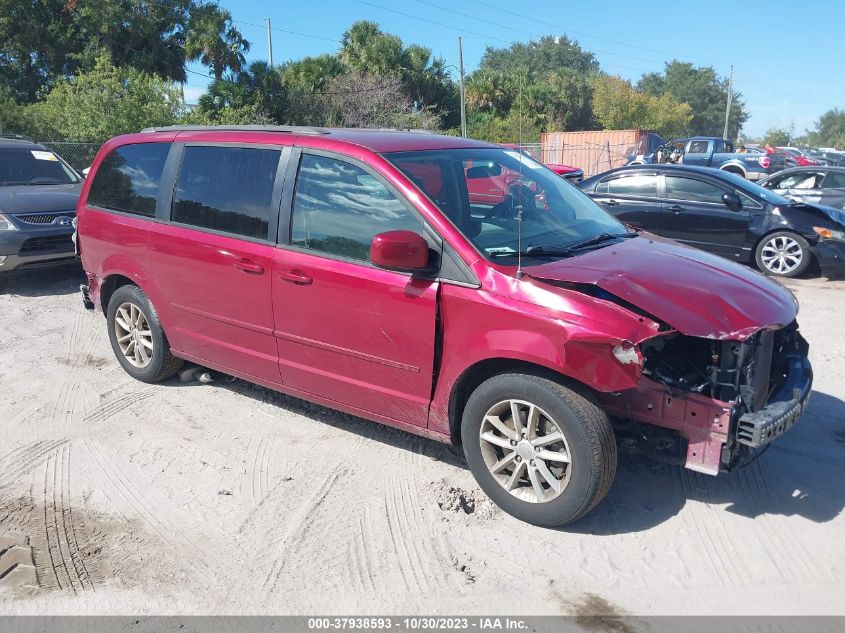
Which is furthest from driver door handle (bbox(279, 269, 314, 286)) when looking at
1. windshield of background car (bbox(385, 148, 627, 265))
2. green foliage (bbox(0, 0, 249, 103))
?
green foliage (bbox(0, 0, 249, 103))

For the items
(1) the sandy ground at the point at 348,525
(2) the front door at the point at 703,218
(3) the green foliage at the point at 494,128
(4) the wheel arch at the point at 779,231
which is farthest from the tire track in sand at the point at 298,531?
(3) the green foliage at the point at 494,128

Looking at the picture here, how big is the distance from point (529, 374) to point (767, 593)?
141cm

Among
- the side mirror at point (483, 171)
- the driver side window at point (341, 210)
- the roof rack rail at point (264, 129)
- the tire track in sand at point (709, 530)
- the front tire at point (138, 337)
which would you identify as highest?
the roof rack rail at point (264, 129)

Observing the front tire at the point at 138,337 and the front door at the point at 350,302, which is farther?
the front tire at the point at 138,337

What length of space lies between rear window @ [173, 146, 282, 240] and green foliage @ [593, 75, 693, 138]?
51.4m

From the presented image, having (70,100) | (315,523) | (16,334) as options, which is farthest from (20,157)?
(70,100)

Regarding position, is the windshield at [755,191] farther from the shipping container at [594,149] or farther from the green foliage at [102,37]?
the green foliage at [102,37]

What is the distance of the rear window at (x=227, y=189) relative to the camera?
14.8 feet

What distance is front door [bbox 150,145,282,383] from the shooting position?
4492mm

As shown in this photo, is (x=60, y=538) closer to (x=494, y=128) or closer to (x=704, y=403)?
(x=704, y=403)

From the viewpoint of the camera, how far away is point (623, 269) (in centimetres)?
375

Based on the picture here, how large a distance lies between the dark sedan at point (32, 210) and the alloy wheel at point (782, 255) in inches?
356

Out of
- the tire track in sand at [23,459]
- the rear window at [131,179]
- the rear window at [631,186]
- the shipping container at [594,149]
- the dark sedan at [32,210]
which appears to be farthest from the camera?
the shipping container at [594,149]

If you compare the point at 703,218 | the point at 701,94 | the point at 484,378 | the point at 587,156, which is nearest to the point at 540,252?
the point at 484,378
